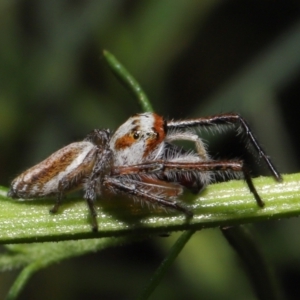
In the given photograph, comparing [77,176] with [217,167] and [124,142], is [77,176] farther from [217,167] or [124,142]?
[217,167]

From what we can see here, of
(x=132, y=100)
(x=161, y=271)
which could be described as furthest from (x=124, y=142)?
→ (x=132, y=100)

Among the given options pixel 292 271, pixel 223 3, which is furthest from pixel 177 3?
pixel 292 271

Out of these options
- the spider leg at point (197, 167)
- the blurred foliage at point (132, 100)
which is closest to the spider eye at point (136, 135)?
the spider leg at point (197, 167)

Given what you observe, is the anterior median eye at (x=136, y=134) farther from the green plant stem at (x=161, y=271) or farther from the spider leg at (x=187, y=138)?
the green plant stem at (x=161, y=271)

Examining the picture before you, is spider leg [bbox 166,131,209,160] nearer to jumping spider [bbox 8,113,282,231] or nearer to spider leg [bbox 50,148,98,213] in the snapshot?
jumping spider [bbox 8,113,282,231]

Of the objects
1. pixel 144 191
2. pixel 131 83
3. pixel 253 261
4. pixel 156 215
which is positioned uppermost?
pixel 131 83

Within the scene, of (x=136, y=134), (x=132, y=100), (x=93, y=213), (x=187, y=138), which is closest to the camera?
(x=93, y=213)

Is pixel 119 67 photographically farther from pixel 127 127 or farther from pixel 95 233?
pixel 95 233
